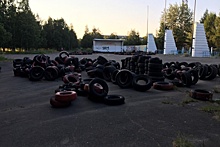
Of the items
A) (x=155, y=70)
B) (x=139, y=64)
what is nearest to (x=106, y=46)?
(x=139, y=64)

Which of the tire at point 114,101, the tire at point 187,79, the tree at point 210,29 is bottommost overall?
the tire at point 114,101

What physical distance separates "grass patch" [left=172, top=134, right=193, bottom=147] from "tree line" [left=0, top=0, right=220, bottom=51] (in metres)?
27.2

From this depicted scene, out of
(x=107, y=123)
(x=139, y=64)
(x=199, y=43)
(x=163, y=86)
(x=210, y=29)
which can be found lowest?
(x=107, y=123)

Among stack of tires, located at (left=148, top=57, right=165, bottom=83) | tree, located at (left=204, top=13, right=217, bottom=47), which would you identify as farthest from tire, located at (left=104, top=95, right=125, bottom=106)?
tree, located at (left=204, top=13, right=217, bottom=47)

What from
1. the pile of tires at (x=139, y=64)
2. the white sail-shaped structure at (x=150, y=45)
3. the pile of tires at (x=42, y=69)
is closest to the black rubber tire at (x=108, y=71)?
the pile of tires at (x=139, y=64)

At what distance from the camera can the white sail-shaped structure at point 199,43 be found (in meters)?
34.5

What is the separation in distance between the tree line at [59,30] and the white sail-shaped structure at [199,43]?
12.5 meters

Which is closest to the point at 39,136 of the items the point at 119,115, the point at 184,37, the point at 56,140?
the point at 56,140

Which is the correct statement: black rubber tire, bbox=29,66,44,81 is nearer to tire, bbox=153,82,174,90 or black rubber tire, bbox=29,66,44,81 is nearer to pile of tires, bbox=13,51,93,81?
pile of tires, bbox=13,51,93,81

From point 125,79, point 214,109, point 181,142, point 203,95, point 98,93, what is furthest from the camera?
point 125,79

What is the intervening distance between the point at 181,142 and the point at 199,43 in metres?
35.3

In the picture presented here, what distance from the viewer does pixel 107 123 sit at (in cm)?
430

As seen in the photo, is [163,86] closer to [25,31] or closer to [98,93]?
[98,93]

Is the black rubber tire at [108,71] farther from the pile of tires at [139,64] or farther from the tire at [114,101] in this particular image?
the tire at [114,101]
